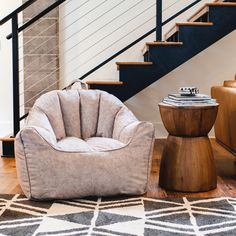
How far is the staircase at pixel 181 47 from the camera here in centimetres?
395

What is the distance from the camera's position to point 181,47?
3.95 meters

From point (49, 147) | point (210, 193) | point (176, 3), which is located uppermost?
point (176, 3)

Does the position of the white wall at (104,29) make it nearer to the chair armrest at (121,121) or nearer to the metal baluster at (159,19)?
the metal baluster at (159,19)

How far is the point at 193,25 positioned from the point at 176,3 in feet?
4.02

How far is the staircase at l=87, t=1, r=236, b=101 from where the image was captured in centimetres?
395

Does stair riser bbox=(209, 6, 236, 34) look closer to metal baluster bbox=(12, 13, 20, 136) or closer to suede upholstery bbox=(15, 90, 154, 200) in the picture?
suede upholstery bbox=(15, 90, 154, 200)

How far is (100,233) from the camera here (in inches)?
82.2

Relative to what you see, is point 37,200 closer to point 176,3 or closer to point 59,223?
point 59,223

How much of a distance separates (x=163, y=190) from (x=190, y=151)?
31 cm

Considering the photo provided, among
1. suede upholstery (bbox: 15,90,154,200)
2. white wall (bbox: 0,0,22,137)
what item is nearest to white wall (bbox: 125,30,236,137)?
white wall (bbox: 0,0,22,137)

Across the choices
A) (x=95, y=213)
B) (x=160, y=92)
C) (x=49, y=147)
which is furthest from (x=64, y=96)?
(x=160, y=92)

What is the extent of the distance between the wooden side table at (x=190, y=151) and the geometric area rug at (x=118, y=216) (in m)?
0.20

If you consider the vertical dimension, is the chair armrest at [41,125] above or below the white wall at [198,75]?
below

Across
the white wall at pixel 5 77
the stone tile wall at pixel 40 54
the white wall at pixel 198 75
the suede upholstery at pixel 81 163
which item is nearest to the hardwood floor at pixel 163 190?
the suede upholstery at pixel 81 163
